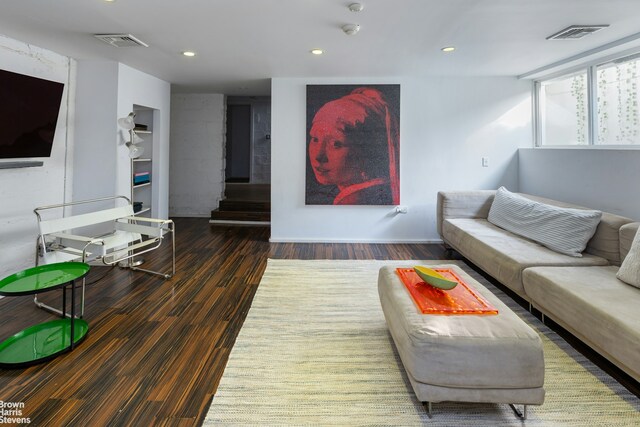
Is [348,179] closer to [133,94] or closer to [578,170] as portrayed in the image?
[578,170]

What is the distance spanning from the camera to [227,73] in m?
5.01

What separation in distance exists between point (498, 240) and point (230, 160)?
8.34 meters

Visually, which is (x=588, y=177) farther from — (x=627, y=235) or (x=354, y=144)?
(x=354, y=144)

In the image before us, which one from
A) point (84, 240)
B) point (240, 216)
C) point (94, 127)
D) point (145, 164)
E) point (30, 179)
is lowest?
point (84, 240)

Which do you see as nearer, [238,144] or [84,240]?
[84,240]

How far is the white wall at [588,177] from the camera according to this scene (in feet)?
11.0

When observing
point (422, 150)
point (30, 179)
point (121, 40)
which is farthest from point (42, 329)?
point (422, 150)

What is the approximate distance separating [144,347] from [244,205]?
4.65 metres

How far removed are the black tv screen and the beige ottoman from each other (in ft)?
12.4

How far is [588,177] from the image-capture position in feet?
12.7

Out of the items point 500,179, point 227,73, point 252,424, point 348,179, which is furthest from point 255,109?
point 252,424

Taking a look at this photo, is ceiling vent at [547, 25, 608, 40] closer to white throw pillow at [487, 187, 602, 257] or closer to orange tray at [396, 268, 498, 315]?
white throw pillow at [487, 187, 602, 257]

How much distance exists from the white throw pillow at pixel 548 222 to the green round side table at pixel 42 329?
3779 mm

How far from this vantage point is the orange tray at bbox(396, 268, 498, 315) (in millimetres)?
1911
